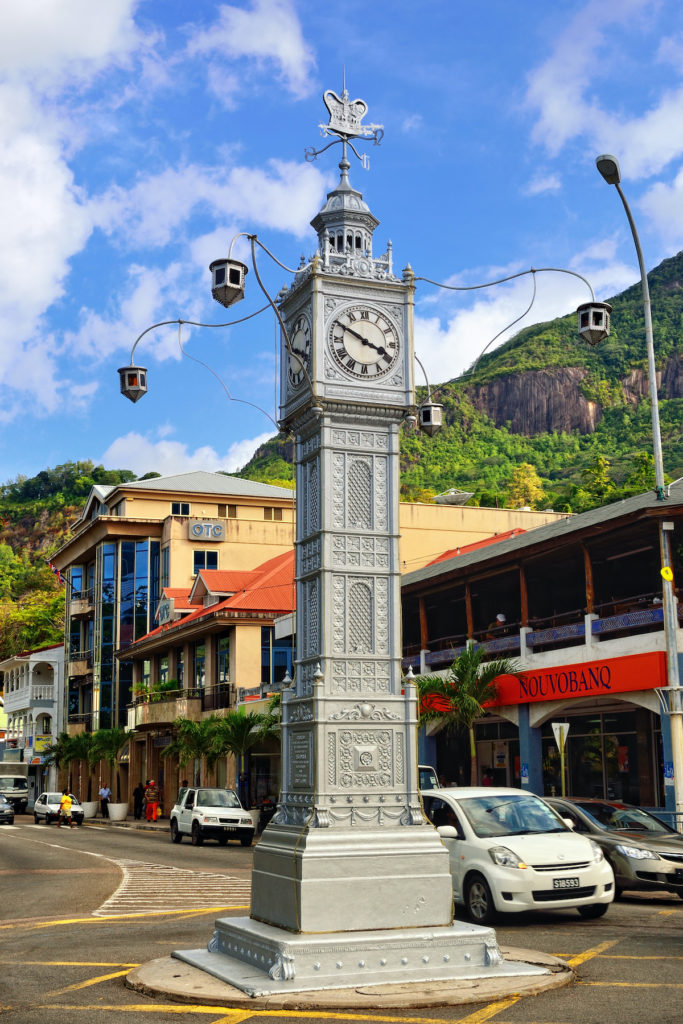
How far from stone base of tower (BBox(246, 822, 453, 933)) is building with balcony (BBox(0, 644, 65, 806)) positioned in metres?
69.2

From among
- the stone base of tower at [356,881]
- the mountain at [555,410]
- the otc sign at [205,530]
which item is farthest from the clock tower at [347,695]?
the mountain at [555,410]

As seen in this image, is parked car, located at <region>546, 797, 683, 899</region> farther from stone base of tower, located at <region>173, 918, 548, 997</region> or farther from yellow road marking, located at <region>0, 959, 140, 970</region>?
yellow road marking, located at <region>0, 959, 140, 970</region>

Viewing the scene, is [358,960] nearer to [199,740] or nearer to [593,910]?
[593,910]

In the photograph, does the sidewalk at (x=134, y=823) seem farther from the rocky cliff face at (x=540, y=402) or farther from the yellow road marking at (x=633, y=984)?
the rocky cliff face at (x=540, y=402)

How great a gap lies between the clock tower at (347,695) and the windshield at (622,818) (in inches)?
317

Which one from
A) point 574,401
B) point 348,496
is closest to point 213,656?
point 348,496

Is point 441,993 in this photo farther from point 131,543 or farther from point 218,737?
point 131,543

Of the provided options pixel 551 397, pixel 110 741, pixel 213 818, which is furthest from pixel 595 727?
pixel 551 397

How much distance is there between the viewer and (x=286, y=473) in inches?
4545

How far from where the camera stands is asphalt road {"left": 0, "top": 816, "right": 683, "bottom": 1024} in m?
8.15

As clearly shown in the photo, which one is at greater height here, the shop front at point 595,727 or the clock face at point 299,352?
the clock face at point 299,352

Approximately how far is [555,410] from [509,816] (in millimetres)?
135617

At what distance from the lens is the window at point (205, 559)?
63.6 m

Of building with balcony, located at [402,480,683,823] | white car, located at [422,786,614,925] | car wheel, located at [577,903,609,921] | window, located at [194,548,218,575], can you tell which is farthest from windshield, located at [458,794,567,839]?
window, located at [194,548,218,575]
